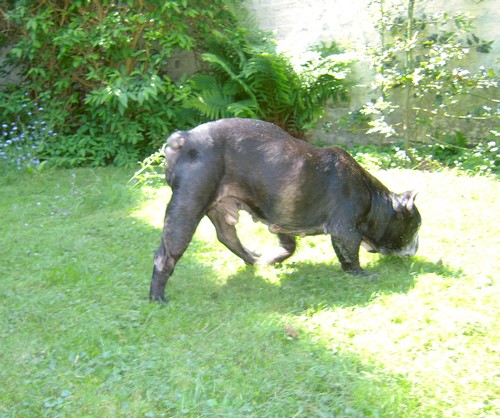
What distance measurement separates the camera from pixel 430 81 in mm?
8867

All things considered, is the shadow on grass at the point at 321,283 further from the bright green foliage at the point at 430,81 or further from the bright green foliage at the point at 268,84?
the bright green foliage at the point at 268,84

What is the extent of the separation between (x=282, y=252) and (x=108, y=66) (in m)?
5.44

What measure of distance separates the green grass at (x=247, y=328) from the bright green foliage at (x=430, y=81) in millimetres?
2429

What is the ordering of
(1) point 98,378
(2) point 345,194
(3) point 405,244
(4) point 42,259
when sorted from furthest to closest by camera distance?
1. (4) point 42,259
2. (3) point 405,244
3. (2) point 345,194
4. (1) point 98,378

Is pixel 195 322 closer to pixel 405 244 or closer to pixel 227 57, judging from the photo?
pixel 405 244

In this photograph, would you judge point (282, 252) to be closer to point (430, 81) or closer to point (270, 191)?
point (270, 191)

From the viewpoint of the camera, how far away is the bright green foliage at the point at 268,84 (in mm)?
9195

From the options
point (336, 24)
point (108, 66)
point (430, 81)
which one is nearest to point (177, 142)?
point (430, 81)

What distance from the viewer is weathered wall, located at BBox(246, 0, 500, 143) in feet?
29.9

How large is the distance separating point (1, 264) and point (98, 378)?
2396 mm

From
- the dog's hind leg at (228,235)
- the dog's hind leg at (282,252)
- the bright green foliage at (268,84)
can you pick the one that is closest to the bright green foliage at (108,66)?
the bright green foliage at (268,84)

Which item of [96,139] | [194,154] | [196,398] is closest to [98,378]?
[196,398]

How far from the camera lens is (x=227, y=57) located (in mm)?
9852

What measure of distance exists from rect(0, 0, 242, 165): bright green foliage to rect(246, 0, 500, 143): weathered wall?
0.73 meters
